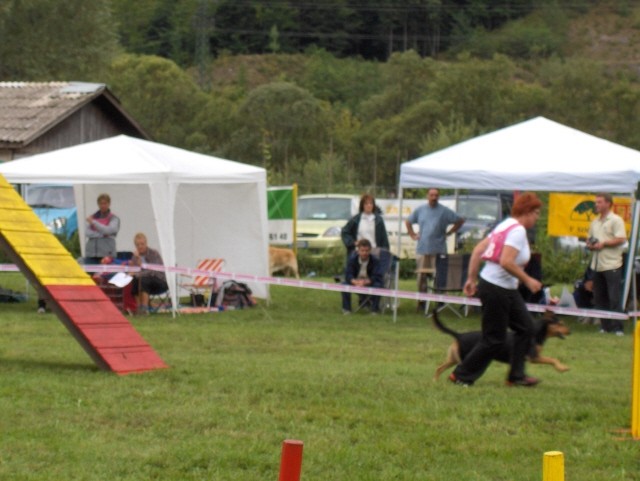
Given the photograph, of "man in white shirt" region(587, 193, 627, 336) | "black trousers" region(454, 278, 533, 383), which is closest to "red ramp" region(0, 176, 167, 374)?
"black trousers" region(454, 278, 533, 383)

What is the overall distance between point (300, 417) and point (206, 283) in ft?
33.0

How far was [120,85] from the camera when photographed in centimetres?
5719

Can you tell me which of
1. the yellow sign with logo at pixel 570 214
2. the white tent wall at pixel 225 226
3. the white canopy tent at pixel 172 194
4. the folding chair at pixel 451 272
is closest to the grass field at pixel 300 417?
the white canopy tent at pixel 172 194

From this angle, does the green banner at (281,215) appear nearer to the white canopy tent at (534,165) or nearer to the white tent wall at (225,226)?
the white tent wall at (225,226)

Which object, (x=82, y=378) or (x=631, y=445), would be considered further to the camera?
(x=82, y=378)

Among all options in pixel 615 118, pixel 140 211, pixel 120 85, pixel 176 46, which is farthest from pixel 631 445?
pixel 176 46

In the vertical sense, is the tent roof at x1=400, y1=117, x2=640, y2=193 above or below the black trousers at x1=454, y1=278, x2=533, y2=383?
above

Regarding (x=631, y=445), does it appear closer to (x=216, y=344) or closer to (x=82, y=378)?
(x=82, y=378)

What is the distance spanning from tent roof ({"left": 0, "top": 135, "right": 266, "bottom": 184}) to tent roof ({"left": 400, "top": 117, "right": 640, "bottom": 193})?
2789 mm

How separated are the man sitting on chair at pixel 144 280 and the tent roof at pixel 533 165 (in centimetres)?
354

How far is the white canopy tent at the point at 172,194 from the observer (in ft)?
56.1

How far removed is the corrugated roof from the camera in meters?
28.2

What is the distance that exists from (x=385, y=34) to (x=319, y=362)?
122 meters

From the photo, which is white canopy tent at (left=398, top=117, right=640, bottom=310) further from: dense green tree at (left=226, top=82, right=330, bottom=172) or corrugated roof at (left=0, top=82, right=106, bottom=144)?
dense green tree at (left=226, top=82, right=330, bottom=172)
